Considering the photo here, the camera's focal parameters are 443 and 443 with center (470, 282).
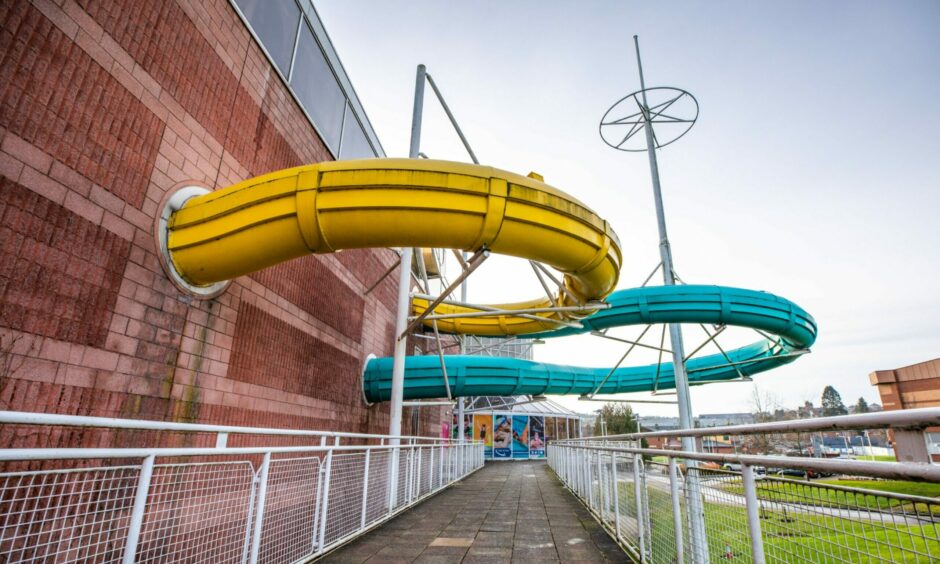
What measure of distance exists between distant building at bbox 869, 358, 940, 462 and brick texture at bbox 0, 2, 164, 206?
3512 cm

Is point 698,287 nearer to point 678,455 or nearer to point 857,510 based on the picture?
point 678,455

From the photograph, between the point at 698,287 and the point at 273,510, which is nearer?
the point at 273,510

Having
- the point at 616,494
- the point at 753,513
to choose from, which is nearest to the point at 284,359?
the point at 616,494

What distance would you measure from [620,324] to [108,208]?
33.1ft

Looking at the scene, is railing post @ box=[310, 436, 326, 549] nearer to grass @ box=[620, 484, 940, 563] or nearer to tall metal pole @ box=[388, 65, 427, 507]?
grass @ box=[620, 484, 940, 563]

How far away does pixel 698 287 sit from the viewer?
1043cm

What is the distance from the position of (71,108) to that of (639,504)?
6.58 meters

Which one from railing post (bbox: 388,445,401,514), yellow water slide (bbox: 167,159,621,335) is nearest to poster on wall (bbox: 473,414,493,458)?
railing post (bbox: 388,445,401,514)

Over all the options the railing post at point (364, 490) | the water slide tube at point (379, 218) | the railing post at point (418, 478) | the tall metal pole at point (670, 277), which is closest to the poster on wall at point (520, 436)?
the tall metal pole at point (670, 277)

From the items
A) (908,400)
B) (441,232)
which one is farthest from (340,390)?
(908,400)

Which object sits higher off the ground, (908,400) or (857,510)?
(908,400)

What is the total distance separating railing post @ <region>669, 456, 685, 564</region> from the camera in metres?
3.18

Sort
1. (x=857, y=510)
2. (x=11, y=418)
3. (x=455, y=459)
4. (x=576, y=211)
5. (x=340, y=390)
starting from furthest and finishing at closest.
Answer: (x=455, y=459) < (x=340, y=390) < (x=576, y=211) < (x=11, y=418) < (x=857, y=510)

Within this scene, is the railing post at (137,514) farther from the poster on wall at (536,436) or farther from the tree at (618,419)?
the tree at (618,419)
